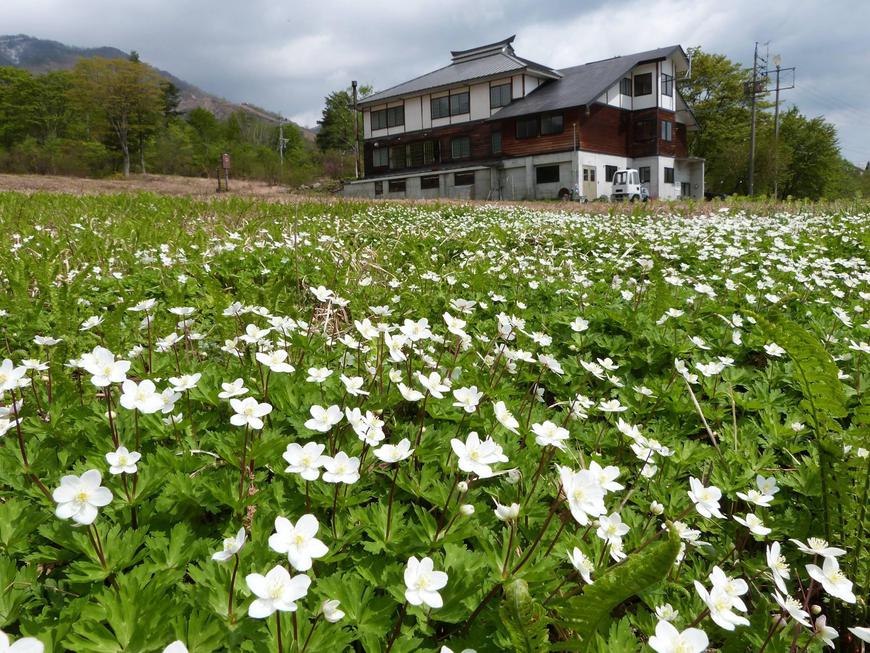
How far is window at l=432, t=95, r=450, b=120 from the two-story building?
0.32ft

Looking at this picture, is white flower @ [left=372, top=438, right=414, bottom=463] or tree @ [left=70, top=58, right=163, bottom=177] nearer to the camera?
white flower @ [left=372, top=438, right=414, bottom=463]

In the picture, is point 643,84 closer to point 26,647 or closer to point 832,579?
point 832,579

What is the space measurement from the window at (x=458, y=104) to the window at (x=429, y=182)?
6278mm

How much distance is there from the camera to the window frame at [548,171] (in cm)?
4362

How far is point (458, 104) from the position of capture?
48.9m

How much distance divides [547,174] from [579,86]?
309 inches

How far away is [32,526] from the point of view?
5.49 feet

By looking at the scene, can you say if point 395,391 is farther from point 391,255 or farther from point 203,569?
point 391,255

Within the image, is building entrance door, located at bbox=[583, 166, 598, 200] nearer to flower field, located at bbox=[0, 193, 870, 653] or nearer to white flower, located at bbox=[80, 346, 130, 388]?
flower field, located at bbox=[0, 193, 870, 653]

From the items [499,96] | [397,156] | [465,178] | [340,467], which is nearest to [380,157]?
[397,156]

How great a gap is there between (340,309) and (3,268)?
2.92 meters

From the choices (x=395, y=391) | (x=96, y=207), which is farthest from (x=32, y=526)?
(x=96, y=207)

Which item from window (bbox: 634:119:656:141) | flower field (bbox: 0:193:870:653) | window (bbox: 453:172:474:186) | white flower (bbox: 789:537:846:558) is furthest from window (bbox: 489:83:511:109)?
white flower (bbox: 789:537:846:558)

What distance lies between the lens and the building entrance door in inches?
1687
